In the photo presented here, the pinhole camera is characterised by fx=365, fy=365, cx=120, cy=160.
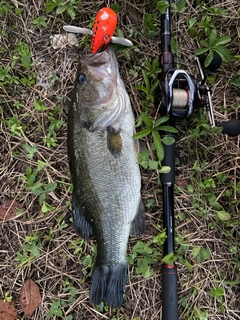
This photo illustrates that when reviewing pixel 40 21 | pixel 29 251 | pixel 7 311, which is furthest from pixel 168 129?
pixel 7 311

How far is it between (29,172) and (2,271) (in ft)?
2.84

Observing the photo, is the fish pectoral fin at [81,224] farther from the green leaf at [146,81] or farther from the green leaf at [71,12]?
the green leaf at [71,12]

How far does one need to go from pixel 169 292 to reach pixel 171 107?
4.35 ft

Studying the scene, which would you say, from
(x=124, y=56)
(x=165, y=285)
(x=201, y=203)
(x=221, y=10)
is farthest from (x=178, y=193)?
(x=221, y=10)

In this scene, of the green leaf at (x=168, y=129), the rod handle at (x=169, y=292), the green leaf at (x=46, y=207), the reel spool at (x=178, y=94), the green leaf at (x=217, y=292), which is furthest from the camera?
the green leaf at (x=46, y=207)

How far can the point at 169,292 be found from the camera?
2.64 metres

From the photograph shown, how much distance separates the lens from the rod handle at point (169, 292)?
2621 mm

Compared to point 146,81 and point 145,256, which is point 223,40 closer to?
point 146,81

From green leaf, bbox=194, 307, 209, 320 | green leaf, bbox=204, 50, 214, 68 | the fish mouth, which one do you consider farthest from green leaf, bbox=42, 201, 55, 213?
green leaf, bbox=204, 50, 214, 68

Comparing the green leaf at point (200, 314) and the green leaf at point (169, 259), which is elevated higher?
the green leaf at point (169, 259)

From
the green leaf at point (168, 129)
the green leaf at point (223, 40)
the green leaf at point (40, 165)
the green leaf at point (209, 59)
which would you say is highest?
the green leaf at point (223, 40)

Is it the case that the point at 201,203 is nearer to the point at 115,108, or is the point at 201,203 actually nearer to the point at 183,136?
the point at 183,136

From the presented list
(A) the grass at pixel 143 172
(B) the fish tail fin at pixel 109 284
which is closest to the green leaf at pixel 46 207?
(A) the grass at pixel 143 172

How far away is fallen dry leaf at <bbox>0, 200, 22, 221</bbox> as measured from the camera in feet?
9.75
